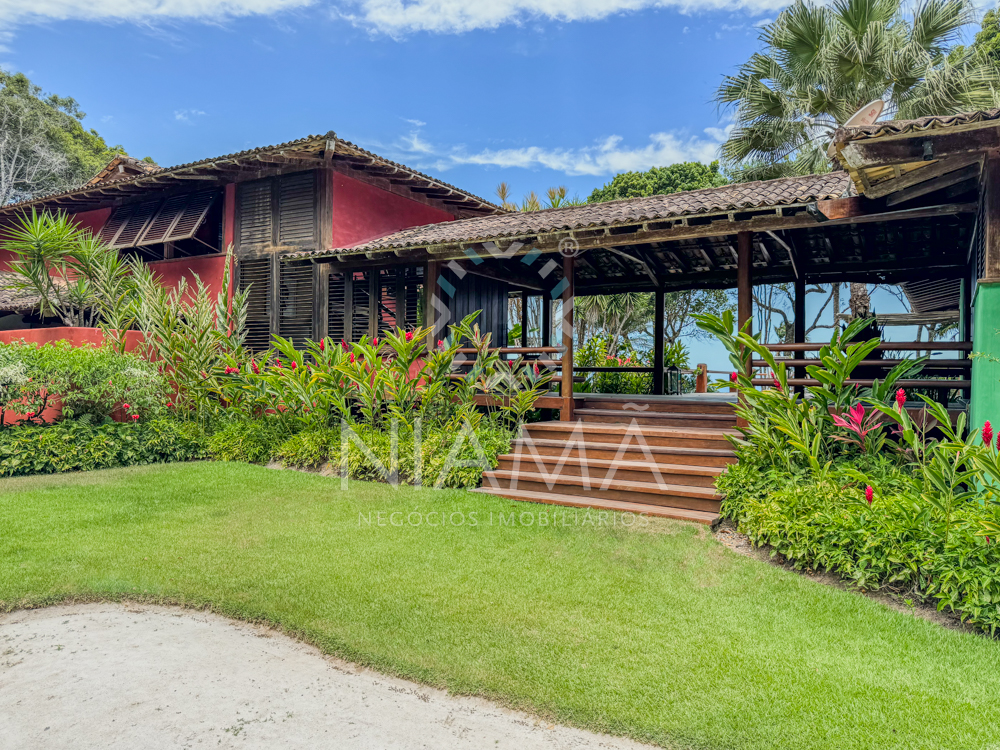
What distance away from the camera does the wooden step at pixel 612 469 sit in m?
6.45

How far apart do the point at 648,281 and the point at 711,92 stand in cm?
538

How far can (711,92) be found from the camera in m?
13.5

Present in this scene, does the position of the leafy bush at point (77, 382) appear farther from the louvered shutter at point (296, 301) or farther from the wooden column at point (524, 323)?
the wooden column at point (524, 323)

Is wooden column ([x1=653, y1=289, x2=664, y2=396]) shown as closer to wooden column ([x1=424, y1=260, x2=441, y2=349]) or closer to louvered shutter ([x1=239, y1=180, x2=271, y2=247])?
wooden column ([x1=424, y1=260, x2=441, y2=349])

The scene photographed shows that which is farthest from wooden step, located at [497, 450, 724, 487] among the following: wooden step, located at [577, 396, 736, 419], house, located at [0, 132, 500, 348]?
house, located at [0, 132, 500, 348]

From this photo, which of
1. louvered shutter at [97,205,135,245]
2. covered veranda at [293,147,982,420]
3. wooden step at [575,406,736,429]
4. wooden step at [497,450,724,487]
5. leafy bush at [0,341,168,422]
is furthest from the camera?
louvered shutter at [97,205,135,245]

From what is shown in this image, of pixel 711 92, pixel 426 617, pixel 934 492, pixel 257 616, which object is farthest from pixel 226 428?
pixel 711 92

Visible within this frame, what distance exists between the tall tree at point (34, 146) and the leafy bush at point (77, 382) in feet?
71.0

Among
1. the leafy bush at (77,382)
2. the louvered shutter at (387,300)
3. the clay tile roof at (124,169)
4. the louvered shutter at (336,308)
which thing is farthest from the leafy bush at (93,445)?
the clay tile roof at (124,169)

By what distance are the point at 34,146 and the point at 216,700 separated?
102 feet

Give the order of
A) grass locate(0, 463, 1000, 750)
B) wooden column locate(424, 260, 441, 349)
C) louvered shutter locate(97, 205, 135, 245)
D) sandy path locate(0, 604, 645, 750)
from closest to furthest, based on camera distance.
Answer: sandy path locate(0, 604, 645, 750), grass locate(0, 463, 1000, 750), wooden column locate(424, 260, 441, 349), louvered shutter locate(97, 205, 135, 245)

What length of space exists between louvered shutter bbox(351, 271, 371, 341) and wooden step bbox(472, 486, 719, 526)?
4489 millimetres

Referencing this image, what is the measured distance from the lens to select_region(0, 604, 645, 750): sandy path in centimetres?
280

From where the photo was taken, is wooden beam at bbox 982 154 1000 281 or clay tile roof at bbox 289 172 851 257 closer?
wooden beam at bbox 982 154 1000 281
